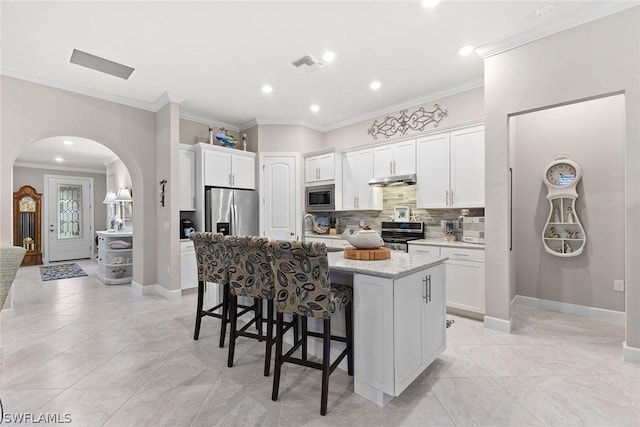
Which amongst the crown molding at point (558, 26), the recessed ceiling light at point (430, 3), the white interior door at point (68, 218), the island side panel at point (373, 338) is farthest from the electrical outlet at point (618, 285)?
the white interior door at point (68, 218)

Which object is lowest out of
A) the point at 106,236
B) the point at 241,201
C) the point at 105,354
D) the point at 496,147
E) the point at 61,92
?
the point at 105,354

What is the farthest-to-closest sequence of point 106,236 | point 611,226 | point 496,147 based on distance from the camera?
point 106,236 < point 611,226 < point 496,147

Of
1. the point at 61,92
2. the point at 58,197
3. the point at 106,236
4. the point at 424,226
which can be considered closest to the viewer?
the point at 61,92

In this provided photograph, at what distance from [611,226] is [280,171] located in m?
4.53

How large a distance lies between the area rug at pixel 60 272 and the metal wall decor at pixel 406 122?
6.61 m

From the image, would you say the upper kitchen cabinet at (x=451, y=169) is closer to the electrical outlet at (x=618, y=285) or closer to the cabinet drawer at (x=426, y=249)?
the cabinet drawer at (x=426, y=249)

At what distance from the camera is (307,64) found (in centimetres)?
336

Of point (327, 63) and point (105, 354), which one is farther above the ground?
point (327, 63)

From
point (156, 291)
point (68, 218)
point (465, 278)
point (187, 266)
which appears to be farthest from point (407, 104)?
point (68, 218)

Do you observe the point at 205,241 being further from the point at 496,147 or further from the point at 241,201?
the point at 496,147

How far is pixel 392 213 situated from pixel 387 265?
9.05 feet

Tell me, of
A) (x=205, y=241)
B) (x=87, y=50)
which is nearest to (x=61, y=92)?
(x=87, y=50)

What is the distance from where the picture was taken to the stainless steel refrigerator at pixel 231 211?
464cm

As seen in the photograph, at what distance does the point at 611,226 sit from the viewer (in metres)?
3.33
